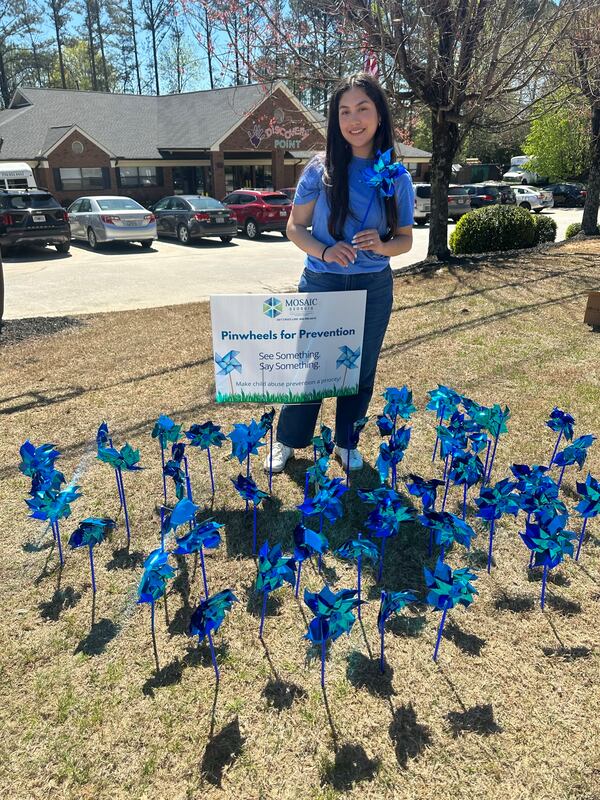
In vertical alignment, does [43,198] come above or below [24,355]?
above

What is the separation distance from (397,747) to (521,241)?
38.5ft

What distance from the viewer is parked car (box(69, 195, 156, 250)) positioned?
51.3ft

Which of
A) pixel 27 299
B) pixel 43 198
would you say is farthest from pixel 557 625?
pixel 43 198

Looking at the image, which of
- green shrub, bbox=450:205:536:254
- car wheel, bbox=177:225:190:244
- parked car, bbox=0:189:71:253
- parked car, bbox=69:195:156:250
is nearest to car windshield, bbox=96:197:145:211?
parked car, bbox=69:195:156:250

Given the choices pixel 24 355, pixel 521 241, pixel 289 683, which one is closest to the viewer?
pixel 289 683

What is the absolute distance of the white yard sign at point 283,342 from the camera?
3.03m

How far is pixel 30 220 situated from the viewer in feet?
46.5

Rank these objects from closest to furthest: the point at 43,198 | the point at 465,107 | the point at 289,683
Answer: the point at 289,683
the point at 465,107
the point at 43,198

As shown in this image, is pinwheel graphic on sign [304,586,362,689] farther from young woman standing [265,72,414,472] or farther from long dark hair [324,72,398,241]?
long dark hair [324,72,398,241]

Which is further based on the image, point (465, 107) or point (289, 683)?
point (465, 107)

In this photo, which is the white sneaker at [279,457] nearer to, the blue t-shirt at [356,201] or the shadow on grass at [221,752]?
the blue t-shirt at [356,201]

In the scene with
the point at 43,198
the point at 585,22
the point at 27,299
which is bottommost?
the point at 27,299

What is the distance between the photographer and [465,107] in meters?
10.4

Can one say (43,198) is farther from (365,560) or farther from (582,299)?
(365,560)
